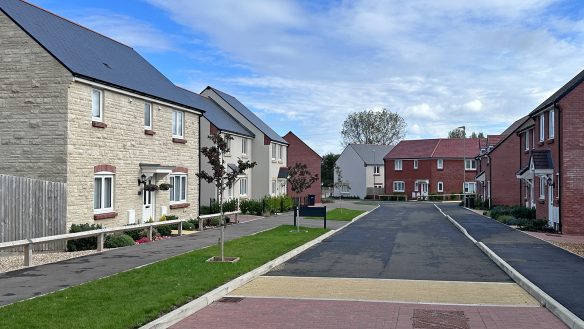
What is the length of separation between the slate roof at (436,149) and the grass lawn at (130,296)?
221 ft

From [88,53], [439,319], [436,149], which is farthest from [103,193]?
[436,149]

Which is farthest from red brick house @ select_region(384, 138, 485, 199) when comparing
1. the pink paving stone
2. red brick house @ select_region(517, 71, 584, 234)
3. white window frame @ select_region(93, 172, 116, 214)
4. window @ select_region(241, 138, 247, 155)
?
the pink paving stone

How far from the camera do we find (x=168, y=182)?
25422 millimetres

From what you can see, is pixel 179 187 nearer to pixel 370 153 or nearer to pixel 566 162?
pixel 566 162

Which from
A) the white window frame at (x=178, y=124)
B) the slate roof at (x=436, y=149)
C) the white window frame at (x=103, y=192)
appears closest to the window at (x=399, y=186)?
the slate roof at (x=436, y=149)

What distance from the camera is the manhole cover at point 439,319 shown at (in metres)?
8.23

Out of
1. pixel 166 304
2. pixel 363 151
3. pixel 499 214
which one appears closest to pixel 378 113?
pixel 363 151

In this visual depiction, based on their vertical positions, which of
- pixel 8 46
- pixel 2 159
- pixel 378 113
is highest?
pixel 378 113

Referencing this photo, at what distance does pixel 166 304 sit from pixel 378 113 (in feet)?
325

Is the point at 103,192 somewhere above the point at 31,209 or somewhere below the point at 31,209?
above

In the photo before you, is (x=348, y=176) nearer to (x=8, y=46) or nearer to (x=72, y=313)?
(x=8, y=46)

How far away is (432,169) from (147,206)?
60679mm

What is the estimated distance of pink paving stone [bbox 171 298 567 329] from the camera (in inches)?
325

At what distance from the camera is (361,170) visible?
286ft
